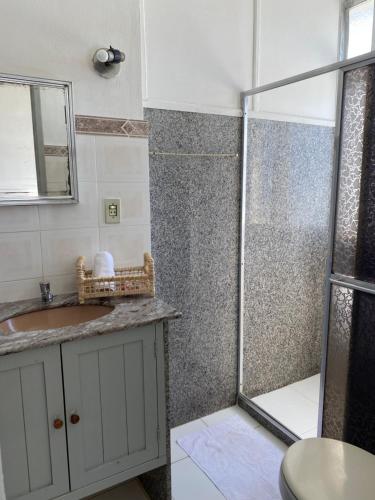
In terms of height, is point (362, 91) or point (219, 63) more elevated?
point (219, 63)

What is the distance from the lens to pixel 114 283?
1541 mm

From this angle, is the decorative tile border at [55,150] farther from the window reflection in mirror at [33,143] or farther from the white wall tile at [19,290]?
the white wall tile at [19,290]

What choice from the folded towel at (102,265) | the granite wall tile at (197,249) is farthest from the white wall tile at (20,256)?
the granite wall tile at (197,249)

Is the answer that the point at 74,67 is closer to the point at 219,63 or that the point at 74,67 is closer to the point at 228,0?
the point at 219,63

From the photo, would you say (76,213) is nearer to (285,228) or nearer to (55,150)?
(55,150)

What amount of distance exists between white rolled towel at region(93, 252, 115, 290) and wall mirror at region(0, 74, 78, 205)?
0.26m

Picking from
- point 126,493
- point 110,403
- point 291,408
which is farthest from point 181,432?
point 110,403

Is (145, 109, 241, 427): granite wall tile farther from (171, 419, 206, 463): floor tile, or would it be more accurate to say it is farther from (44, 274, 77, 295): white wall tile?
(44, 274, 77, 295): white wall tile

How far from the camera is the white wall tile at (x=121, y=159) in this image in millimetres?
1604

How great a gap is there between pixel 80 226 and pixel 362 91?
1231 mm

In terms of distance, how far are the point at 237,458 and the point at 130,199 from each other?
54.2 inches

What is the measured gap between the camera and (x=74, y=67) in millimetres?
1504

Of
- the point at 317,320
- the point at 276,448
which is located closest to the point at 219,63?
the point at 317,320

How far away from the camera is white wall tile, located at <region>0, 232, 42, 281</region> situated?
147cm
